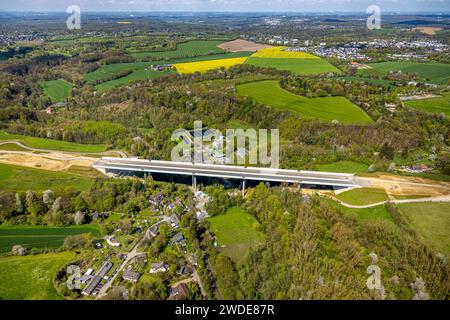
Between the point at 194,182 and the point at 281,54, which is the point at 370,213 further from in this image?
the point at 281,54

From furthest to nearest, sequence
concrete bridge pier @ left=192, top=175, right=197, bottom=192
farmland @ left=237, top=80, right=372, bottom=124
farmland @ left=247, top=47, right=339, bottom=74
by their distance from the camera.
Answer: farmland @ left=247, top=47, right=339, bottom=74, farmland @ left=237, top=80, right=372, bottom=124, concrete bridge pier @ left=192, top=175, right=197, bottom=192

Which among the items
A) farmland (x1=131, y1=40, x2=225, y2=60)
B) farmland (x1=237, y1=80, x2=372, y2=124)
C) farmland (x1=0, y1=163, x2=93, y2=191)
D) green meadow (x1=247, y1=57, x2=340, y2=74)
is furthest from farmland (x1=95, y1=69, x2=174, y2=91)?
farmland (x1=0, y1=163, x2=93, y2=191)

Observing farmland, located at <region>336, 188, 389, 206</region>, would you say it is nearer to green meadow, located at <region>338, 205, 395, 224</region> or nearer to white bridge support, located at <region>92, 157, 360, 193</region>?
white bridge support, located at <region>92, 157, 360, 193</region>

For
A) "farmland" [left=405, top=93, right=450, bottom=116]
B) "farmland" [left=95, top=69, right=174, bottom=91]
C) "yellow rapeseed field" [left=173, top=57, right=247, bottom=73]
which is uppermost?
"yellow rapeseed field" [left=173, top=57, right=247, bottom=73]

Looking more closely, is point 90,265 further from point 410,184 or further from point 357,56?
point 357,56

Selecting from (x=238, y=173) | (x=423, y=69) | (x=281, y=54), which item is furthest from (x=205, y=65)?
(x=238, y=173)

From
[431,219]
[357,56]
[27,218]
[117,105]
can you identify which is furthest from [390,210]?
[357,56]

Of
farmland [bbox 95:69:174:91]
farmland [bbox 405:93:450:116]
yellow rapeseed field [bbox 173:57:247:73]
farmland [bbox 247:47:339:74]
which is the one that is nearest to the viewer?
farmland [bbox 405:93:450:116]
